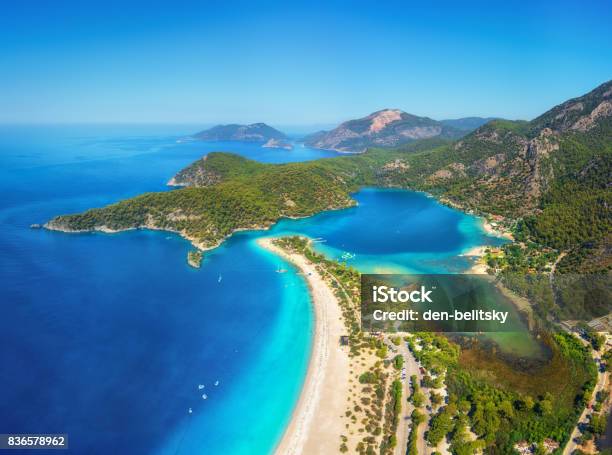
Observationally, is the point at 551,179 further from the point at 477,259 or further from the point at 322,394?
the point at 322,394

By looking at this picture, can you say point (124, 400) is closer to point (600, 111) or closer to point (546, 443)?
point (546, 443)

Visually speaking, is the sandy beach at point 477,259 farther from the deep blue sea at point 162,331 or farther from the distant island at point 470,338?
the deep blue sea at point 162,331

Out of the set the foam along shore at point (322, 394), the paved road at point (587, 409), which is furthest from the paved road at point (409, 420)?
the paved road at point (587, 409)

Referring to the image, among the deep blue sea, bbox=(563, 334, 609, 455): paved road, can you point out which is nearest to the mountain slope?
the deep blue sea

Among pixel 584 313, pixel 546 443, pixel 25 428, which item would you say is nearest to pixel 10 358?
pixel 25 428

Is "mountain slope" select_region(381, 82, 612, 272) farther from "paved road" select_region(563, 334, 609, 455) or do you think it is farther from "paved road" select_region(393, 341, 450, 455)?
"paved road" select_region(393, 341, 450, 455)

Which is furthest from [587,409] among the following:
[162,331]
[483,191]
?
[483,191]
